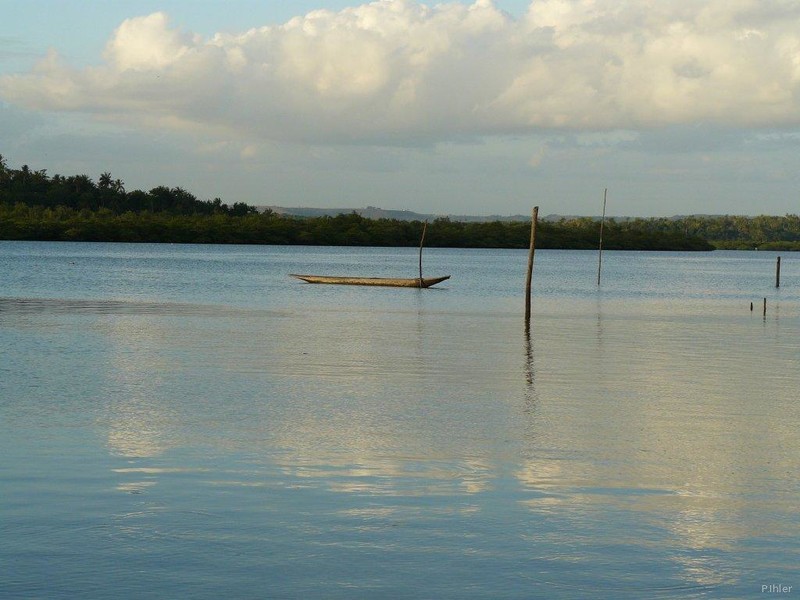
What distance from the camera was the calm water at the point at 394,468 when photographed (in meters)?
8.95

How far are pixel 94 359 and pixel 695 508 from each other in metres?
16.8

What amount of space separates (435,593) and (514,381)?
1359cm

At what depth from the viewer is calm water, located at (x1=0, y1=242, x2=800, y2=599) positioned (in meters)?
8.95

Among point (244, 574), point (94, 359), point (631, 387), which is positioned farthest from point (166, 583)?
point (94, 359)

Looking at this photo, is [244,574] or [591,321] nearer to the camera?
[244,574]

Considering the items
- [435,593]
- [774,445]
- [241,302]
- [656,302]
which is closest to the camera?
[435,593]

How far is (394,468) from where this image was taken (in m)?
13.0

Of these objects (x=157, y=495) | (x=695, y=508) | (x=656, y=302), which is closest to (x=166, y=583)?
(x=157, y=495)

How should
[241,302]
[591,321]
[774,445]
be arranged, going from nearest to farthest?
[774,445] → [591,321] → [241,302]

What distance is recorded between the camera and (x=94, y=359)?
2484 cm

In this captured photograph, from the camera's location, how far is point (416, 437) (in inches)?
600

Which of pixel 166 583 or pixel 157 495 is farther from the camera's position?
pixel 157 495

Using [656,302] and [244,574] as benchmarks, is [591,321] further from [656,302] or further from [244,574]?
[244,574]

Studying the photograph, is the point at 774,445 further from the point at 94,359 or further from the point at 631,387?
the point at 94,359
